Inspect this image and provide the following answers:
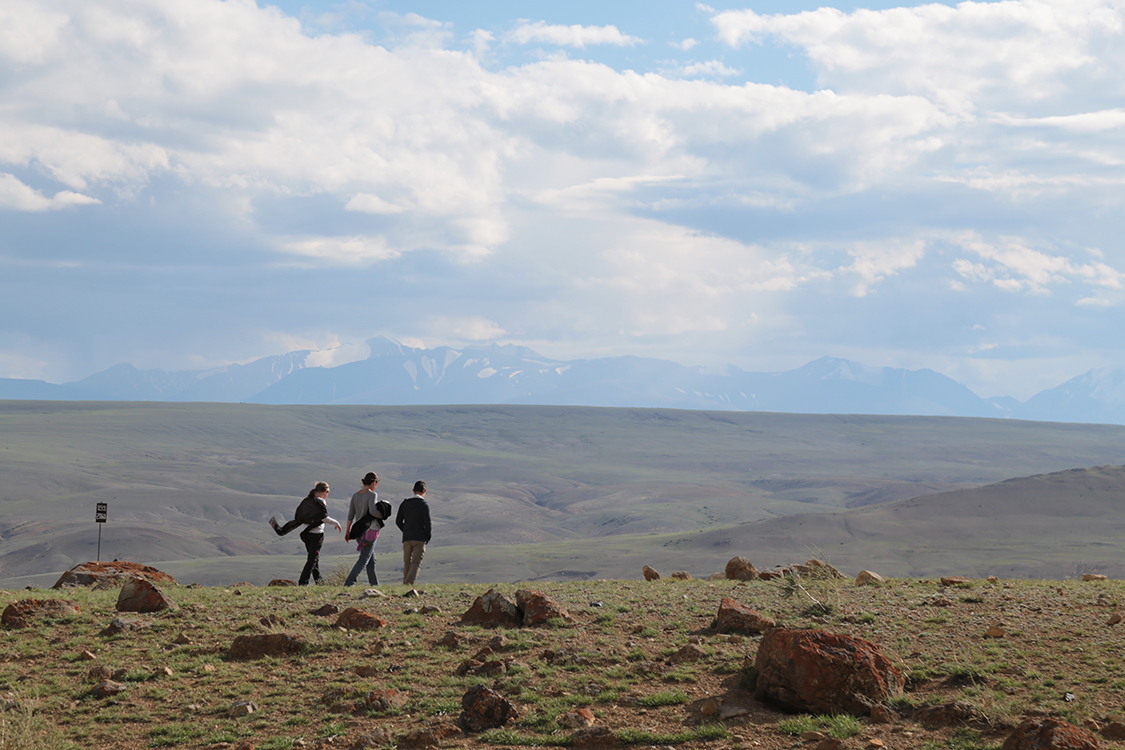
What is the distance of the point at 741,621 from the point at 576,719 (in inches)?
127

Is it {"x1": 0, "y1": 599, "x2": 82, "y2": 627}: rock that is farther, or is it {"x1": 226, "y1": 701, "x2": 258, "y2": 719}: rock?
{"x1": 0, "y1": 599, "x2": 82, "y2": 627}: rock

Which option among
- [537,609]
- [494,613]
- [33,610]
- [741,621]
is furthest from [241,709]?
[741,621]

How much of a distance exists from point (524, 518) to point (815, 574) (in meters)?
91.5

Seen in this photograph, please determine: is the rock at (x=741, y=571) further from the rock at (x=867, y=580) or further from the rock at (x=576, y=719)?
the rock at (x=576, y=719)

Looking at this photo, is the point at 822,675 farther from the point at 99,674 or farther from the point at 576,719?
the point at 99,674

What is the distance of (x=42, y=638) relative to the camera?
32.3 feet

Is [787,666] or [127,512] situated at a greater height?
[787,666]

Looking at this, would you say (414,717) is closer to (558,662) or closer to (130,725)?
(558,662)

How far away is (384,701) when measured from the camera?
7660 mm

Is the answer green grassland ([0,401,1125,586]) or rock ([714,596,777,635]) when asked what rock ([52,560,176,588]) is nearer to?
rock ([714,596,777,635])

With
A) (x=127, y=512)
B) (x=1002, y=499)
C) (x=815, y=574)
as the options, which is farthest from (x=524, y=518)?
(x=815, y=574)

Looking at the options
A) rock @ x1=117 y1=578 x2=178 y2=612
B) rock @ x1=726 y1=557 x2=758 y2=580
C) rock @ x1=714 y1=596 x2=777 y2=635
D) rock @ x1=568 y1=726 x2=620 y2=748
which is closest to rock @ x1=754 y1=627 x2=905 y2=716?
rock @ x1=568 y1=726 x2=620 y2=748

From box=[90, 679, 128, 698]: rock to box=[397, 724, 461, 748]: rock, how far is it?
3122mm

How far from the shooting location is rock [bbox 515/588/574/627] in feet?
34.0
